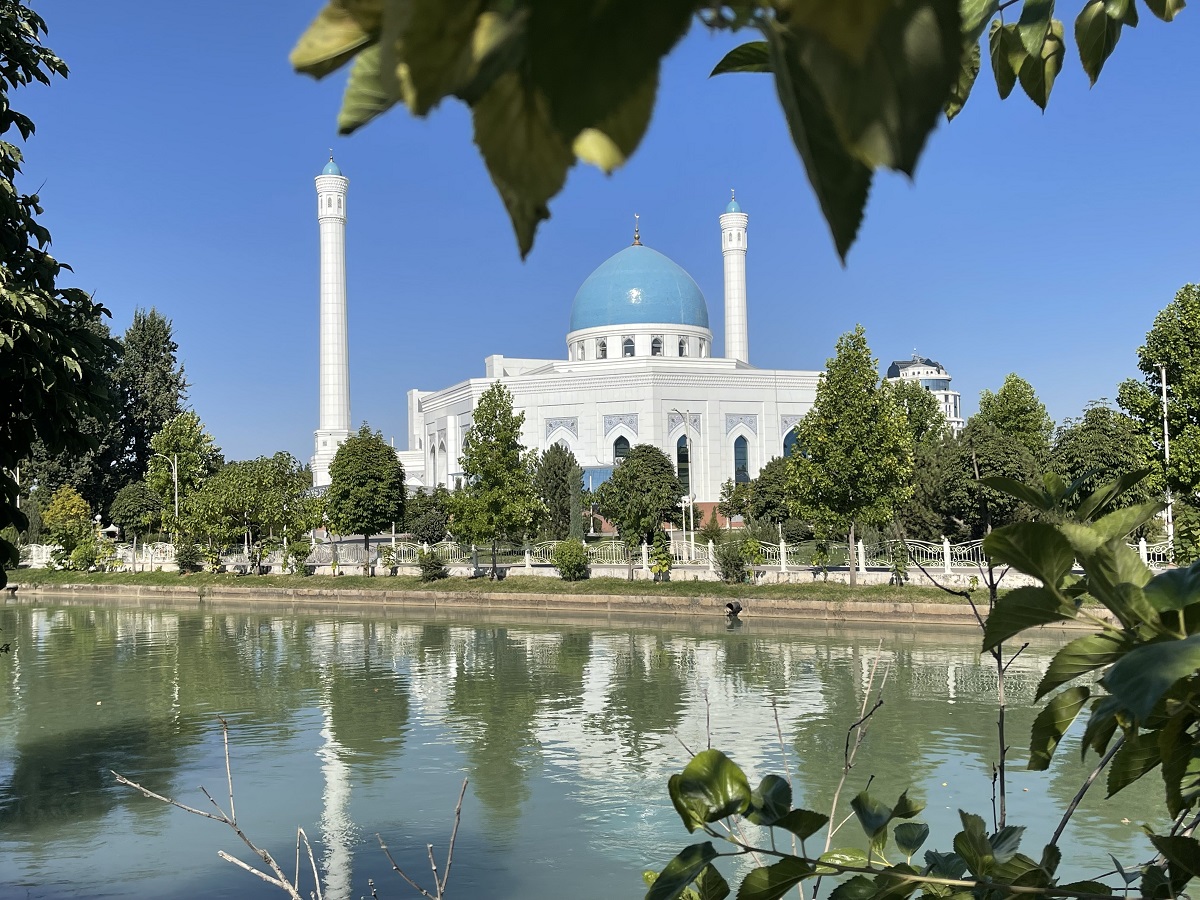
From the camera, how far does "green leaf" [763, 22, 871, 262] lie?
0.26 meters

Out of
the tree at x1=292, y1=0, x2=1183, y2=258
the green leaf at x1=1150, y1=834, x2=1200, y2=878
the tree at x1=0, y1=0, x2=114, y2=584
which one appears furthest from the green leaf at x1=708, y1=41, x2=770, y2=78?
the tree at x1=0, y1=0, x2=114, y2=584

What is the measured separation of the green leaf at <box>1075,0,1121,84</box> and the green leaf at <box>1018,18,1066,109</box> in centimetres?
4

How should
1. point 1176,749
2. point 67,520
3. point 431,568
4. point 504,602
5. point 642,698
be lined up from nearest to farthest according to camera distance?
point 1176,749 < point 642,698 < point 504,602 < point 431,568 < point 67,520

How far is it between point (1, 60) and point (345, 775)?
4.93 metres

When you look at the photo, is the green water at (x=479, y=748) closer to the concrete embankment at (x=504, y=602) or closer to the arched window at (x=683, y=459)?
the concrete embankment at (x=504, y=602)

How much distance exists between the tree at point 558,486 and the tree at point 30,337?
2160cm

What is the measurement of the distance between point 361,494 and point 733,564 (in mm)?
12262

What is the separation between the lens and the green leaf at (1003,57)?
1142 millimetres

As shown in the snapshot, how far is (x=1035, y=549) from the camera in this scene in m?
0.68

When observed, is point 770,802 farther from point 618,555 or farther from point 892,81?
point 618,555

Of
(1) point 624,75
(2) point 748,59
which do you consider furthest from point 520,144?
(2) point 748,59

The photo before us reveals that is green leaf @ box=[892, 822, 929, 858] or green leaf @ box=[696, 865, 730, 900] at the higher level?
green leaf @ box=[892, 822, 929, 858]

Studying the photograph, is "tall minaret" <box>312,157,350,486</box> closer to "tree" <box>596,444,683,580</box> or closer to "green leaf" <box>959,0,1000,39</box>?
"tree" <box>596,444,683,580</box>

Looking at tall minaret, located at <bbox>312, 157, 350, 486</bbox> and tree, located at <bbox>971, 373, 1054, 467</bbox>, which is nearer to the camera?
tree, located at <bbox>971, 373, 1054, 467</bbox>
